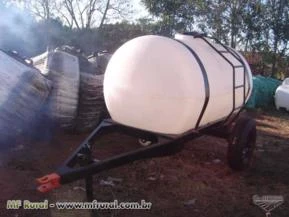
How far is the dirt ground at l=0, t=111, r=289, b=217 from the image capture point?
3.80 metres

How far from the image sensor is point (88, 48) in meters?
18.4

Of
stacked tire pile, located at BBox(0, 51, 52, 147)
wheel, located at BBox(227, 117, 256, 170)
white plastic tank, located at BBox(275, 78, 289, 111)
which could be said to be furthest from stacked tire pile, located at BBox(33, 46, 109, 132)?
white plastic tank, located at BBox(275, 78, 289, 111)

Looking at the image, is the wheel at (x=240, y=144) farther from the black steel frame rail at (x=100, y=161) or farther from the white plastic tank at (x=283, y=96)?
the white plastic tank at (x=283, y=96)

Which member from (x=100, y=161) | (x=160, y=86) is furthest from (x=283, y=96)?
(x=100, y=161)

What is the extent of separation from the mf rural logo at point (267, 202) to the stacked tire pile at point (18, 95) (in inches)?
121

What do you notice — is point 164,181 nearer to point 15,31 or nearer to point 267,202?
point 267,202

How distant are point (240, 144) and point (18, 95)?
2.92 meters

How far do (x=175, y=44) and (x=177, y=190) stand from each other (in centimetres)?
167

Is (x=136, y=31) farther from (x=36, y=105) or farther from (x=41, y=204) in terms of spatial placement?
(x=41, y=204)

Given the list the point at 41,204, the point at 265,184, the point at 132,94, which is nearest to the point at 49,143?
the point at 41,204

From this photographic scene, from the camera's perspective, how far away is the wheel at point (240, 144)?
4.78 meters

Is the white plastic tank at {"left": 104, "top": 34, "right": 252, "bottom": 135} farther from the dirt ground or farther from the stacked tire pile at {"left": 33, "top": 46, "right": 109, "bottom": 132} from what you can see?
the stacked tire pile at {"left": 33, "top": 46, "right": 109, "bottom": 132}

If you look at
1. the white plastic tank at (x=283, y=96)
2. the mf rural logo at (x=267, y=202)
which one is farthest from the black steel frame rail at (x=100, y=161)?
the white plastic tank at (x=283, y=96)

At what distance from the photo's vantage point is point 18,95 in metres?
5.02
